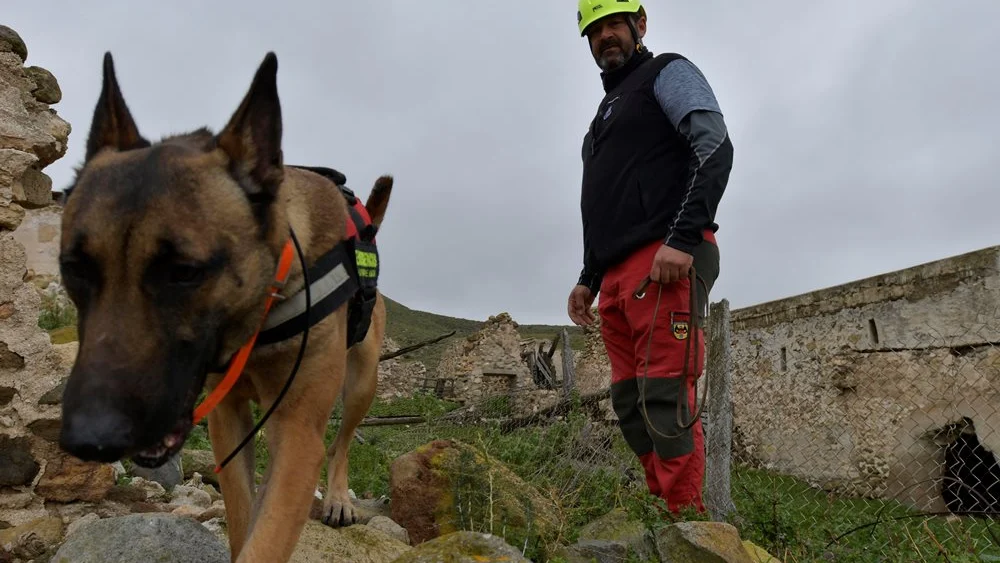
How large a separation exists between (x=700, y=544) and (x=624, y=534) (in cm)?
62

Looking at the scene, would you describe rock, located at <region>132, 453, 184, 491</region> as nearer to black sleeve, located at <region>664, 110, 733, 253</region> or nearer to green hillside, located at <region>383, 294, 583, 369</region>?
black sleeve, located at <region>664, 110, 733, 253</region>

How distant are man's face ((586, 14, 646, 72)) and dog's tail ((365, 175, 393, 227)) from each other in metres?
1.35

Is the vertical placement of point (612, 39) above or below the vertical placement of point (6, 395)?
above

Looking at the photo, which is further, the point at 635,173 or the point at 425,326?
the point at 425,326

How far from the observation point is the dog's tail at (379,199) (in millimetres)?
3430

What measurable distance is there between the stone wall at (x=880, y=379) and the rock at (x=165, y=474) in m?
5.76

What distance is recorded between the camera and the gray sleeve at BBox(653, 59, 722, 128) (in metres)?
3.21

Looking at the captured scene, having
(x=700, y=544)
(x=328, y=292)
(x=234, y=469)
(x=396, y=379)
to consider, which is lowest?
(x=700, y=544)

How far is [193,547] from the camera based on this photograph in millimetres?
2537

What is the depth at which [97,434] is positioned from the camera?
1387 millimetres

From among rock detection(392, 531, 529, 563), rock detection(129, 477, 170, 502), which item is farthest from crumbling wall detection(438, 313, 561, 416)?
rock detection(392, 531, 529, 563)

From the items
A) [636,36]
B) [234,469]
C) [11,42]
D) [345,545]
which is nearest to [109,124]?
[234,469]

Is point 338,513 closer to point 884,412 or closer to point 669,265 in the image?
point 669,265

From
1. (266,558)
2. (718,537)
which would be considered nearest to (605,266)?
(718,537)
